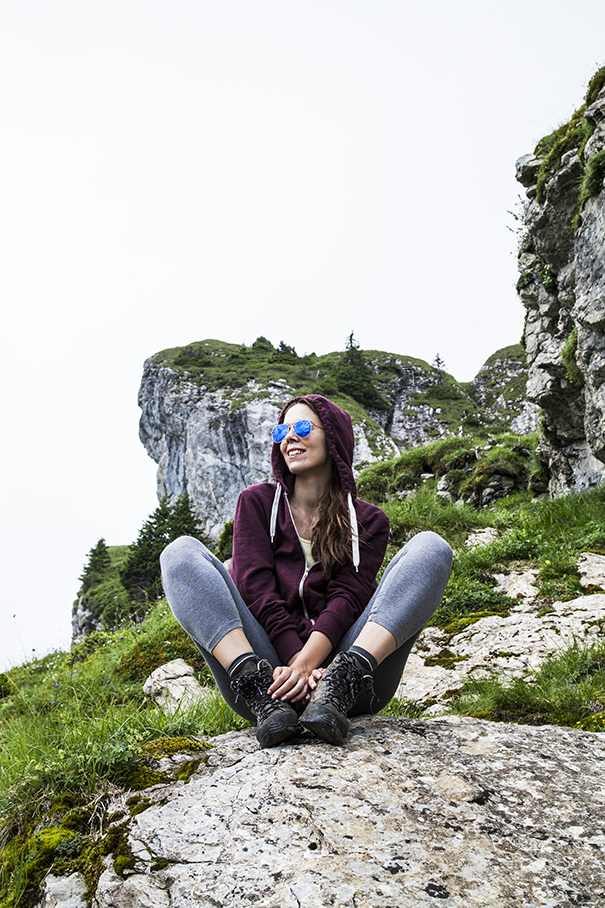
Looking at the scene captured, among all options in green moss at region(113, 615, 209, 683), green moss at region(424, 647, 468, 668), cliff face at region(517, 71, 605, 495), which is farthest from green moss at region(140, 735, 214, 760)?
cliff face at region(517, 71, 605, 495)

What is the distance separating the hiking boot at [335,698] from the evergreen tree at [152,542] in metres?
22.6

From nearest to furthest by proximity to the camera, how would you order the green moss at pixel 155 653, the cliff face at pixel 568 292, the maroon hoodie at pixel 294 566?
the maroon hoodie at pixel 294 566, the green moss at pixel 155 653, the cliff face at pixel 568 292

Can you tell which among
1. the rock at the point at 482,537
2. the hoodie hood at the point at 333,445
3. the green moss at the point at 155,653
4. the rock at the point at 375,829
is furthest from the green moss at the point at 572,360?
the rock at the point at 375,829

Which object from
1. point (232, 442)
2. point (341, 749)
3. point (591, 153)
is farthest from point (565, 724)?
point (232, 442)

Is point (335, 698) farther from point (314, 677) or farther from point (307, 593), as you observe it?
point (307, 593)

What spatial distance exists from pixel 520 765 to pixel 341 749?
0.69m

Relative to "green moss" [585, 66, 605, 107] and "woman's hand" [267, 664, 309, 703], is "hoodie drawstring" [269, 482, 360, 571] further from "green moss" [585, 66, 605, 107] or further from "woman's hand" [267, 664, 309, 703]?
"green moss" [585, 66, 605, 107]

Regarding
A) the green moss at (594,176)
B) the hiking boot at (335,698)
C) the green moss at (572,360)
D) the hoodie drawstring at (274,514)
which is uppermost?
the green moss at (594,176)

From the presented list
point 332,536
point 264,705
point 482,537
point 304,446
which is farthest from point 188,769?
point 482,537

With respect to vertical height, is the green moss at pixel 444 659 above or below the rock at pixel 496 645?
below

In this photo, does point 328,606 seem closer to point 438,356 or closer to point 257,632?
point 257,632

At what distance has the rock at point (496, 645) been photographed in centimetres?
378

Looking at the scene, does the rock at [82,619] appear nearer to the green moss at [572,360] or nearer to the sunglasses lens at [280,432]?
the green moss at [572,360]

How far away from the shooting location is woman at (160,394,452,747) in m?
2.17
